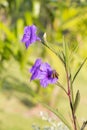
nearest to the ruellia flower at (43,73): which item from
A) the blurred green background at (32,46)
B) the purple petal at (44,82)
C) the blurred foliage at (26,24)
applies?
the purple petal at (44,82)

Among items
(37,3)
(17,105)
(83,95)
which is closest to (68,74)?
(37,3)

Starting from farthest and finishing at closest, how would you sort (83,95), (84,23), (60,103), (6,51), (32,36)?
(83,95)
(60,103)
(84,23)
(6,51)
(32,36)

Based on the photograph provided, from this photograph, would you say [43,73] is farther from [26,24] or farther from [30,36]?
[26,24]

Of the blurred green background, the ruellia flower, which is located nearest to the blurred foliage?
the blurred green background

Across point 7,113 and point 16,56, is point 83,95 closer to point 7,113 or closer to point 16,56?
point 7,113

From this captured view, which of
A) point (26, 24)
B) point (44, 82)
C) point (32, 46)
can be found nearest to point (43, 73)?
point (44, 82)

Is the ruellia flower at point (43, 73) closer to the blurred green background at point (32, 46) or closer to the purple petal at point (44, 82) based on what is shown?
the purple petal at point (44, 82)

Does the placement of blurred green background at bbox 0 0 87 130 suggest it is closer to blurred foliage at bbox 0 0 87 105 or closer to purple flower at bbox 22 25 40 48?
blurred foliage at bbox 0 0 87 105

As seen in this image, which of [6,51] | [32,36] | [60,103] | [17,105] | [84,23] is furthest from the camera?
[60,103]
